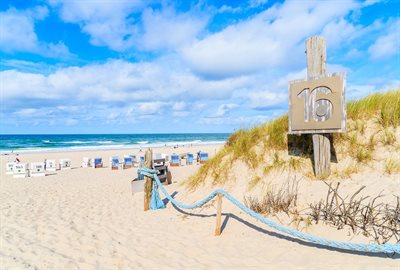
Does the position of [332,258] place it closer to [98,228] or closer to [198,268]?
[198,268]

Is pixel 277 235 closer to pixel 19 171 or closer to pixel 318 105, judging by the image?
pixel 318 105

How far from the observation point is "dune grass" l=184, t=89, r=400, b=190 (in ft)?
20.3

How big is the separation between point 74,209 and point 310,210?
596 cm

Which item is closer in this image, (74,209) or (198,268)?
(198,268)

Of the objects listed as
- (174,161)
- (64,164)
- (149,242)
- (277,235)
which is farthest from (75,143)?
(277,235)

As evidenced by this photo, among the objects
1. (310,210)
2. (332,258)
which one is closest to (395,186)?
(310,210)

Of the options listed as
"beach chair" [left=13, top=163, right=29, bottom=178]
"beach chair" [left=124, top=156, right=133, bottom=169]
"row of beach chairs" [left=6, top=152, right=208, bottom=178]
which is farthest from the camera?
"beach chair" [left=124, top=156, right=133, bottom=169]

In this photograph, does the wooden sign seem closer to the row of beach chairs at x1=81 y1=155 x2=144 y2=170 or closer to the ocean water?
the row of beach chairs at x1=81 y1=155 x2=144 y2=170

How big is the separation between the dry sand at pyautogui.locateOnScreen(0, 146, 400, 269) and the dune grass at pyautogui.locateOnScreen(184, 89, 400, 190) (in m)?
0.99

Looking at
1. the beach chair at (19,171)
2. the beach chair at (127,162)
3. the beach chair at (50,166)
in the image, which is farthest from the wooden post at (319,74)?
the beach chair at (50,166)

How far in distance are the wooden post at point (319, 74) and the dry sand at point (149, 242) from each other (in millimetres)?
1533

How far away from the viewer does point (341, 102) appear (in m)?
5.53

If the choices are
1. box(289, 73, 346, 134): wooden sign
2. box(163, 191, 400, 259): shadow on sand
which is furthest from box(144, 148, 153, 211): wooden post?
box(289, 73, 346, 134): wooden sign

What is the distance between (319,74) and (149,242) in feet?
15.4
